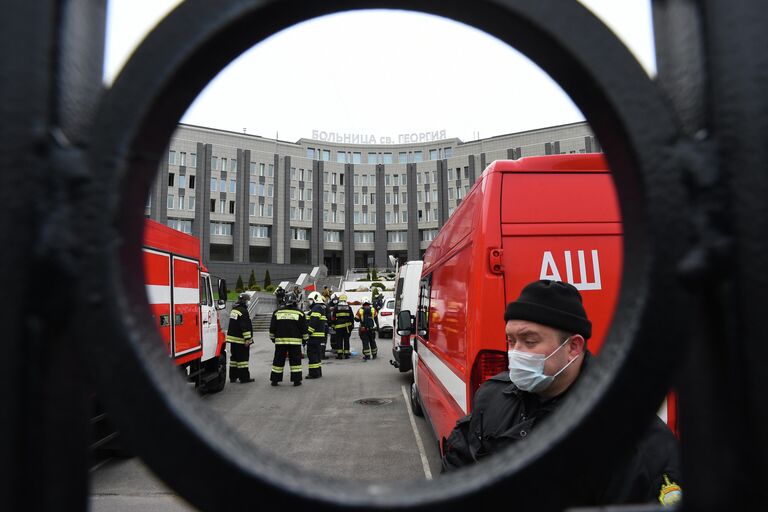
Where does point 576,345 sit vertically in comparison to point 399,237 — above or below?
below

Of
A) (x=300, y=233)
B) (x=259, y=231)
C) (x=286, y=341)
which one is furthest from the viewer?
(x=300, y=233)

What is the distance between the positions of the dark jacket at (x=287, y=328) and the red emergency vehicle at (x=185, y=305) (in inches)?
46.3

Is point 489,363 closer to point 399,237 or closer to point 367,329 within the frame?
point 367,329

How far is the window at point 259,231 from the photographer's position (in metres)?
50.5

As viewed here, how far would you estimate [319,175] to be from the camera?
54.8 metres

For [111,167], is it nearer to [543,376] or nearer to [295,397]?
[543,376]

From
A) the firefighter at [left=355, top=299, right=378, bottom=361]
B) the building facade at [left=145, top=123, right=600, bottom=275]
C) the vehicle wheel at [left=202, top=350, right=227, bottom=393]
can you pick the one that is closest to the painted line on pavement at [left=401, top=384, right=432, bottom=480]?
the vehicle wheel at [left=202, top=350, right=227, bottom=393]

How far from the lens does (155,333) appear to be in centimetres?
57

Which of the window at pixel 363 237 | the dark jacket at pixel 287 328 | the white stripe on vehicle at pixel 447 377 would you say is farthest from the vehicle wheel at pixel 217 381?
the window at pixel 363 237

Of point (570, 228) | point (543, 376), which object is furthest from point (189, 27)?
point (570, 228)

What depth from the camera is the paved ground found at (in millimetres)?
5074

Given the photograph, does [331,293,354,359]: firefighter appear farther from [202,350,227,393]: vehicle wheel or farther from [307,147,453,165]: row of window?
[307,147,453,165]: row of window

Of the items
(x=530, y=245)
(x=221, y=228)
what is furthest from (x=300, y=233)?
(x=530, y=245)

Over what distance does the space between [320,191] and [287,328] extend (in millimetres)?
45038
